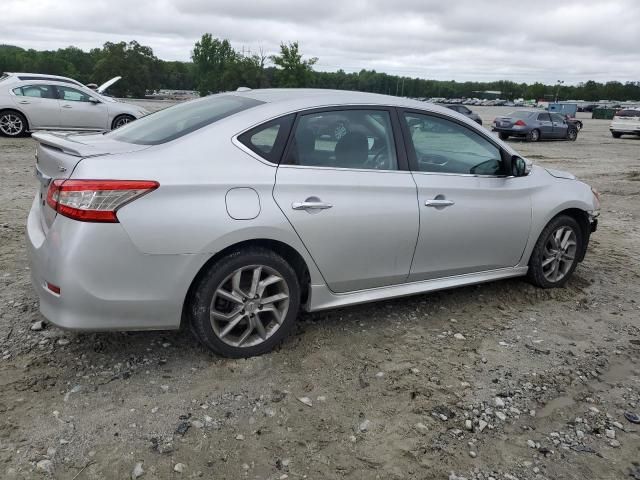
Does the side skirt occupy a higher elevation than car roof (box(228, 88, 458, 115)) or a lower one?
lower

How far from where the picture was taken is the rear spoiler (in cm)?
321

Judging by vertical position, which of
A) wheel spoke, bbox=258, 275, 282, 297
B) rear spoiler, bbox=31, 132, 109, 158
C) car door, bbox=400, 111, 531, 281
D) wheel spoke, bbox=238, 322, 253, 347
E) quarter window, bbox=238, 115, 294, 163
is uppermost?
quarter window, bbox=238, 115, 294, 163

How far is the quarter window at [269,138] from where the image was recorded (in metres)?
3.44

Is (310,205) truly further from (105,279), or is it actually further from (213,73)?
(213,73)

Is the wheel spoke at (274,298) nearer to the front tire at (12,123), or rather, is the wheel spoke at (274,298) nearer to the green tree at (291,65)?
the front tire at (12,123)

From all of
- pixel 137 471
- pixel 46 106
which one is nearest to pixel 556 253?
pixel 137 471

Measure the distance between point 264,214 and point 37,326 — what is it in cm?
182

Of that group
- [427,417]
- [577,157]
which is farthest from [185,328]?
[577,157]

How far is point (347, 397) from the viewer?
3248mm

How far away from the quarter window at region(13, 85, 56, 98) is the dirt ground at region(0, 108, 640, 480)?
11238 millimetres

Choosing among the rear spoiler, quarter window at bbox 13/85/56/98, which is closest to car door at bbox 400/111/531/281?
the rear spoiler

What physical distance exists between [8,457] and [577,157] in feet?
64.3

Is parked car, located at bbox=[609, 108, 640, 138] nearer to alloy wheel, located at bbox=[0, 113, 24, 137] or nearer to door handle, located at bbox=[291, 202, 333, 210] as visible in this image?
alloy wheel, located at bbox=[0, 113, 24, 137]

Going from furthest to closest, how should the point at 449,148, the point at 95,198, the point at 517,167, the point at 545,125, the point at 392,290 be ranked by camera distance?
the point at 545,125 < the point at 517,167 < the point at 449,148 < the point at 392,290 < the point at 95,198
